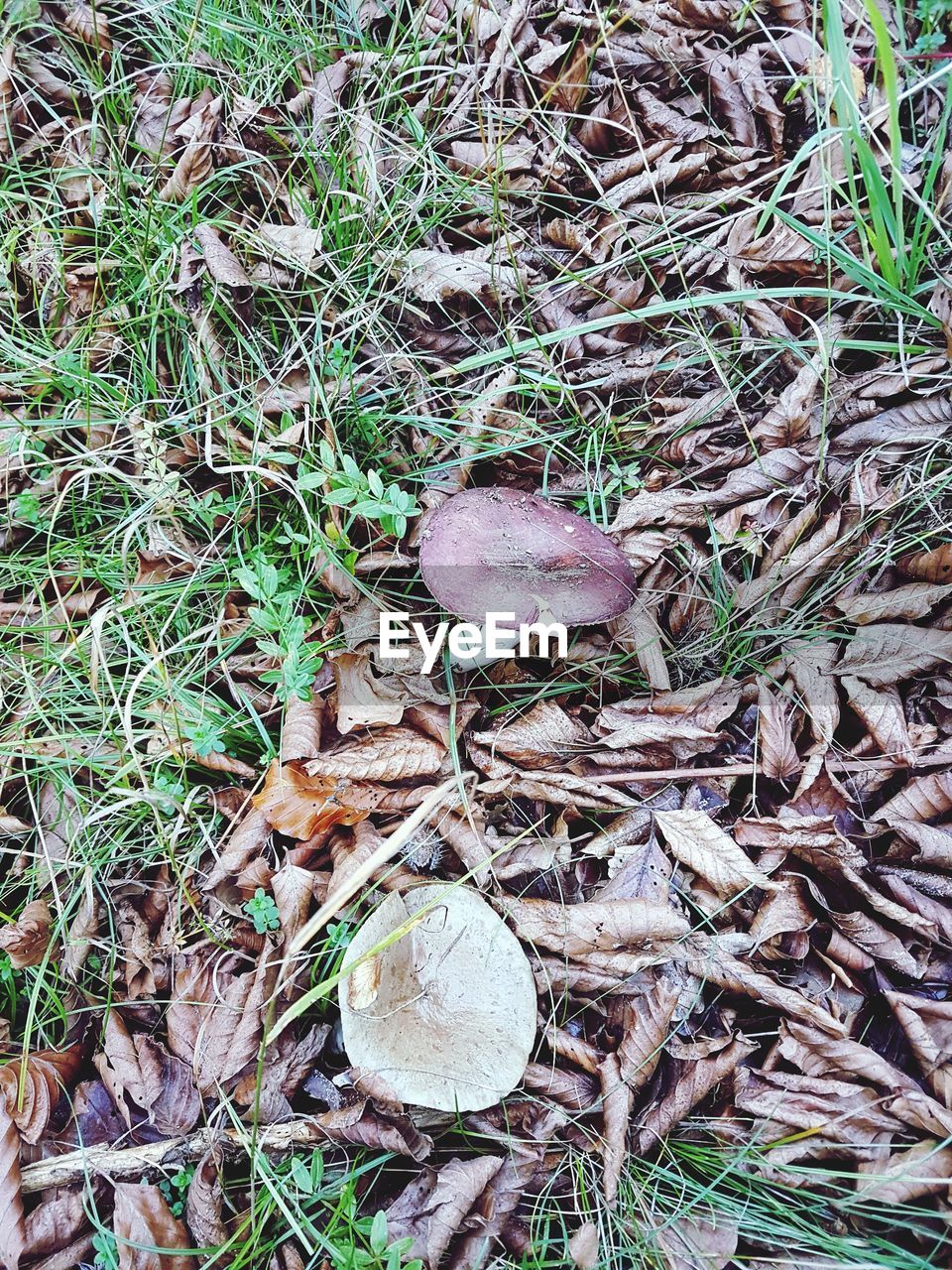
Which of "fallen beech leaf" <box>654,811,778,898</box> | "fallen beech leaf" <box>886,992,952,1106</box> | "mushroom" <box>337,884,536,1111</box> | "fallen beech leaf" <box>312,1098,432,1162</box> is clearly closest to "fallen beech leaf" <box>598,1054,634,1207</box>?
"mushroom" <box>337,884,536,1111</box>

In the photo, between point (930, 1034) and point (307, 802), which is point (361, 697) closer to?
point (307, 802)

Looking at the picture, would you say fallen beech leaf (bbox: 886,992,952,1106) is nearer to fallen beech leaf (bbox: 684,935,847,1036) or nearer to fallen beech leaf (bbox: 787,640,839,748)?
fallen beech leaf (bbox: 684,935,847,1036)

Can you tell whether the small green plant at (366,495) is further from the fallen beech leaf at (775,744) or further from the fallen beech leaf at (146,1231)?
the fallen beech leaf at (146,1231)

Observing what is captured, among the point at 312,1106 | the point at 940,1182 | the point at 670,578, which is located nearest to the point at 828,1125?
the point at 940,1182

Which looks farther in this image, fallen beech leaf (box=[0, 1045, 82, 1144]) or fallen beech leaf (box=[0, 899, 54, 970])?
fallen beech leaf (box=[0, 899, 54, 970])

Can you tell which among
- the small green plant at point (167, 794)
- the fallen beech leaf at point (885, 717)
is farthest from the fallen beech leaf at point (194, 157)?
the fallen beech leaf at point (885, 717)

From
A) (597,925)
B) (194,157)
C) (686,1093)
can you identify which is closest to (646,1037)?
(686,1093)
